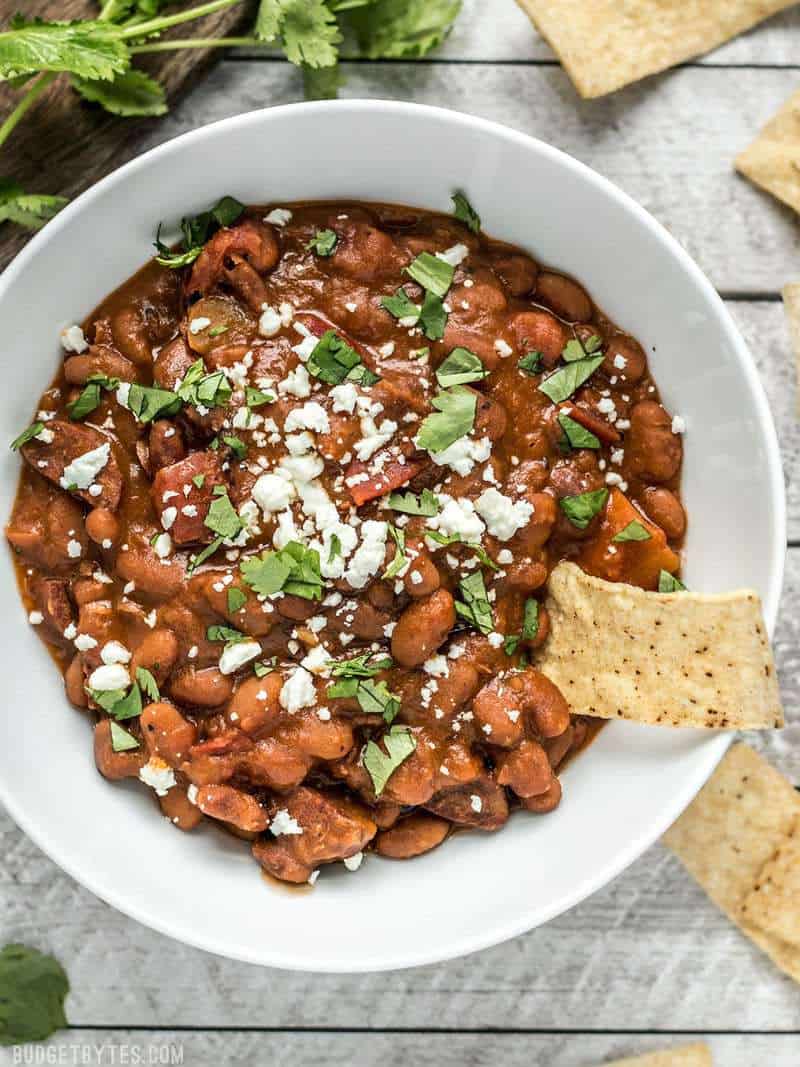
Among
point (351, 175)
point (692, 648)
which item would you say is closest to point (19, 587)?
point (351, 175)

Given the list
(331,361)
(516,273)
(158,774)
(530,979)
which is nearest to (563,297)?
(516,273)

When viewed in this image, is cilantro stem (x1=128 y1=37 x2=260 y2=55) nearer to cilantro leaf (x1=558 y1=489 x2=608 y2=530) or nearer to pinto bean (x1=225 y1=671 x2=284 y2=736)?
cilantro leaf (x1=558 y1=489 x2=608 y2=530)

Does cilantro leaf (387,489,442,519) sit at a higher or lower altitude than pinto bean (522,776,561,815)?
higher

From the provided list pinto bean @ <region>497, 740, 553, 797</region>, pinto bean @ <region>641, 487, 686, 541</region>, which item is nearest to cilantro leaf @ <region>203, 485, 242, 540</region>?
pinto bean @ <region>497, 740, 553, 797</region>

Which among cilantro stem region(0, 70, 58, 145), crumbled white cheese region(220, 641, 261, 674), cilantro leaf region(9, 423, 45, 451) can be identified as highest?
cilantro stem region(0, 70, 58, 145)

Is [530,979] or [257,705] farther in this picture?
[530,979]

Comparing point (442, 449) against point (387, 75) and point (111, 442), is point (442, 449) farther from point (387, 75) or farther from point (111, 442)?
point (387, 75)

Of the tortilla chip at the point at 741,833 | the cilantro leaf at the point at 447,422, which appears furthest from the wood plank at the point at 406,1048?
the cilantro leaf at the point at 447,422

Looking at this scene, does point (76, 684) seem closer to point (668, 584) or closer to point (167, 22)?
point (668, 584)
